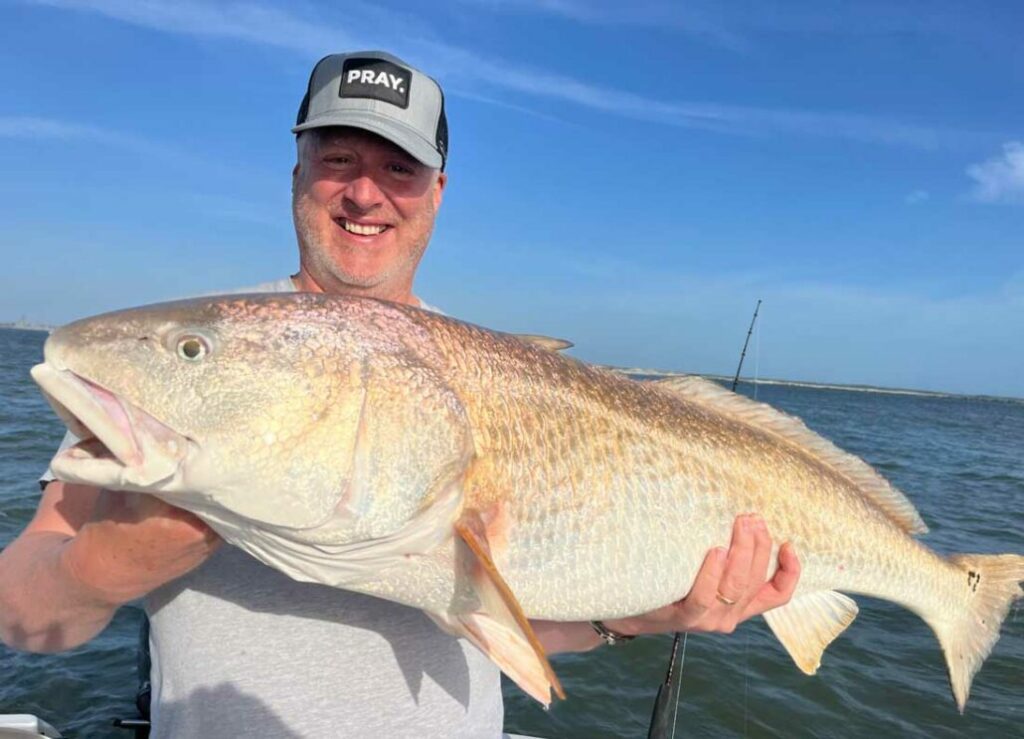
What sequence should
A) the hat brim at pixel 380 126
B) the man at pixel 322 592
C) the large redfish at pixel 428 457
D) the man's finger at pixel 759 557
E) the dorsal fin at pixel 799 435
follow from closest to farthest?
the large redfish at pixel 428 457 < the man at pixel 322 592 < the hat brim at pixel 380 126 < the man's finger at pixel 759 557 < the dorsal fin at pixel 799 435

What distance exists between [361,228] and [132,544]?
4.95 ft

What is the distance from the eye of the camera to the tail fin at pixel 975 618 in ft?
11.9

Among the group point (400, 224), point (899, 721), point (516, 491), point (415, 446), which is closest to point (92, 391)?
point (415, 446)

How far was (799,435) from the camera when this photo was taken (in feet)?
10.8

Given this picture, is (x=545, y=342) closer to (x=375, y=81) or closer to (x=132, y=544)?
(x=375, y=81)

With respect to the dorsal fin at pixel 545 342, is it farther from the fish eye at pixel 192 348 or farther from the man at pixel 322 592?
the fish eye at pixel 192 348

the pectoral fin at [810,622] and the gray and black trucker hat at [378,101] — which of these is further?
the pectoral fin at [810,622]

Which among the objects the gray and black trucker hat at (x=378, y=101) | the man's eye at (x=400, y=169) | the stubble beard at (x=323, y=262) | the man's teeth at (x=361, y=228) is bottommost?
the stubble beard at (x=323, y=262)

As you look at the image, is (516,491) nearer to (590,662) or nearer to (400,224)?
(400,224)

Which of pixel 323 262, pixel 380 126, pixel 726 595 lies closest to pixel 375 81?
pixel 380 126

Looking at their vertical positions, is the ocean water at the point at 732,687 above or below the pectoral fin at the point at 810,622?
below

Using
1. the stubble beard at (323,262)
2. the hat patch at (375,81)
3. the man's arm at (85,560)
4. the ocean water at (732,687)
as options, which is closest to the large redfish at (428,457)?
the man's arm at (85,560)

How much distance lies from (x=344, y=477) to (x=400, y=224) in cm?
134

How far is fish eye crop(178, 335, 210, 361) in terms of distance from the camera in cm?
190
